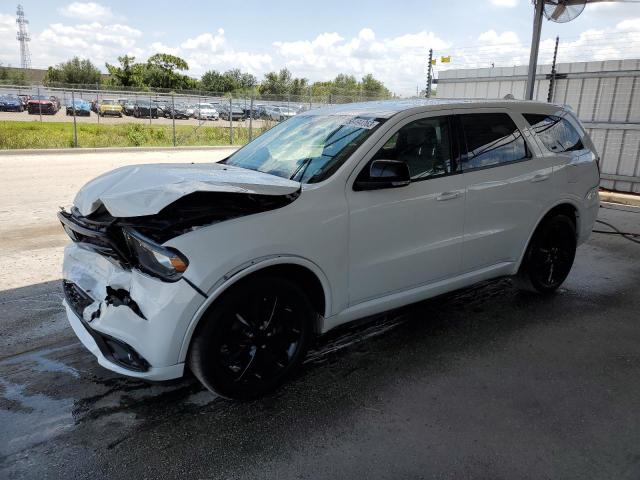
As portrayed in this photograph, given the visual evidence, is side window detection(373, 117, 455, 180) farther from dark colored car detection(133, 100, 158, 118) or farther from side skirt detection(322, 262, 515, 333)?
dark colored car detection(133, 100, 158, 118)

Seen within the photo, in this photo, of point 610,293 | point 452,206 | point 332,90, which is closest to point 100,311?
point 452,206

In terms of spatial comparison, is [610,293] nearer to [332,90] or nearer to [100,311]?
[100,311]

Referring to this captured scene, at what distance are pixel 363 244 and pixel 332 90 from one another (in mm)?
29142

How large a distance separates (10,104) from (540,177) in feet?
115

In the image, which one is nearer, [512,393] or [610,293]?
[512,393]

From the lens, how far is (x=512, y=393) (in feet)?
10.9

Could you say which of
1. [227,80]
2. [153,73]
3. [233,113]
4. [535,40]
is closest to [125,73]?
[153,73]

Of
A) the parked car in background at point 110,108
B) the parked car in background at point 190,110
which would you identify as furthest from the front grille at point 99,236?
the parked car in background at point 110,108

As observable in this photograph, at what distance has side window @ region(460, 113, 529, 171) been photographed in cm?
405

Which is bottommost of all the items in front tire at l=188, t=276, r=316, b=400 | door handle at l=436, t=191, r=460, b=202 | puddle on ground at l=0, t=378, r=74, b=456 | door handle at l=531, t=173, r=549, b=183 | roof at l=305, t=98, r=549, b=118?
puddle on ground at l=0, t=378, r=74, b=456

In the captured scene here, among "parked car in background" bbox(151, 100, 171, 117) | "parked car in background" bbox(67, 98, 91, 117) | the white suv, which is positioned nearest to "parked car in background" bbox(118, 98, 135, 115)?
"parked car in background" bbox(151, 100, 171, 117)

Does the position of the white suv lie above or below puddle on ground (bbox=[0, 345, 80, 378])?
above

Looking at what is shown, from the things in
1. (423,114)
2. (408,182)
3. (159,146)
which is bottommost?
(159,146)

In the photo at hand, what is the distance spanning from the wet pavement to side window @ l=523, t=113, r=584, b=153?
1634 mm
